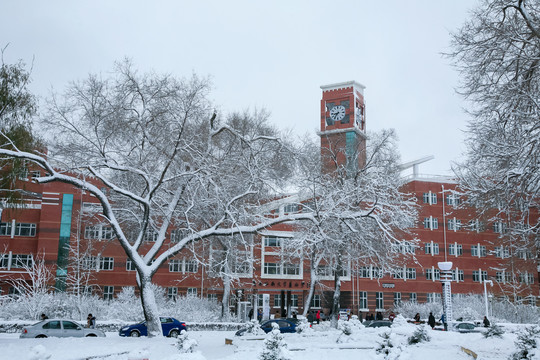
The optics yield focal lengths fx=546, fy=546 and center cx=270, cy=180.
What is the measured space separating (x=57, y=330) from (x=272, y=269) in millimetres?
34459

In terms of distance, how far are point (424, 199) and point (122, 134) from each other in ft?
155

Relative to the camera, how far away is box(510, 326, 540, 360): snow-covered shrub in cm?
1408

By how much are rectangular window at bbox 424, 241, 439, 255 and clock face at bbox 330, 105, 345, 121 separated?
87.1 ft

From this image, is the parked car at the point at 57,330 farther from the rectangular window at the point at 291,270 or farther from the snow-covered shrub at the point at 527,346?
the rectangular window at the point at 291,270

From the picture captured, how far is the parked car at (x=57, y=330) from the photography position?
2477 cm

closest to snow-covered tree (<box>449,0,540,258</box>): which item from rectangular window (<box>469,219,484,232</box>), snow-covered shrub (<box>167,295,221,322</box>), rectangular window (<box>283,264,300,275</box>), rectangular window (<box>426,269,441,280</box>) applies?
rectangular window (<box>469,219,484,232</box>)

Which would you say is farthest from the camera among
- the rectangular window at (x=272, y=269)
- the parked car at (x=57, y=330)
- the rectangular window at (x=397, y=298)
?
the rectangular window at (x=397, y=298)

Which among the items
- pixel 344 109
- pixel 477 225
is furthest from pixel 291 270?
pixel 477 225

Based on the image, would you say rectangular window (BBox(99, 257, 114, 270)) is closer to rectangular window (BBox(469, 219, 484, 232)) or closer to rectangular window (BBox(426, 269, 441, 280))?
rectangular window (BBox(426, 269, 441, 280))

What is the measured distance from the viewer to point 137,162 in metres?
23.8

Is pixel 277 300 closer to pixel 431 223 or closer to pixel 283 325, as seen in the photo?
pixel 431 223

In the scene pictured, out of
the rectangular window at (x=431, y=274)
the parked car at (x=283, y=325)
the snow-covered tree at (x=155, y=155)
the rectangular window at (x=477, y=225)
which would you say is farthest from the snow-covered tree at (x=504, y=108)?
the rectangular window at (x=431, y=274)

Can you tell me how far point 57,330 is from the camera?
25141mm

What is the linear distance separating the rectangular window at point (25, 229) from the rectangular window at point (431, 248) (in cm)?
4207
